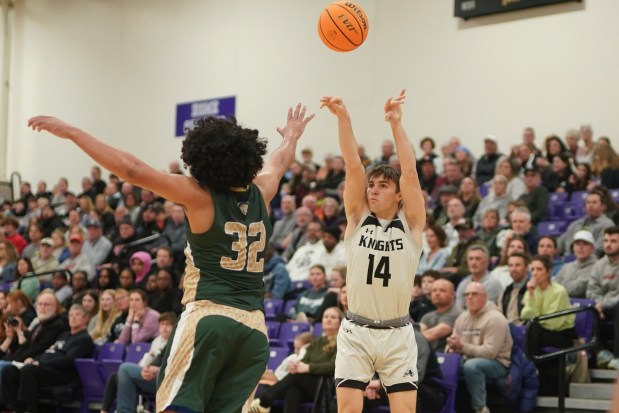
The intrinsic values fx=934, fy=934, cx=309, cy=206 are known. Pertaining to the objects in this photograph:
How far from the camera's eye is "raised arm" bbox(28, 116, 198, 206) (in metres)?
4.24

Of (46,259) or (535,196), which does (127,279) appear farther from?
(535,196)

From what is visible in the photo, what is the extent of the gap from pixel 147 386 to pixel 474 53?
10.2 metres

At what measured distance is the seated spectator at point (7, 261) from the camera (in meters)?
17.0

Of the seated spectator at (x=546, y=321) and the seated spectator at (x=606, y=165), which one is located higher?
the seated spectator at (x=606, y=165)

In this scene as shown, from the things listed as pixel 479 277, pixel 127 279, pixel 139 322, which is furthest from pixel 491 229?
pixel 127 279

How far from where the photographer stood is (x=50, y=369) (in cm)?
1183

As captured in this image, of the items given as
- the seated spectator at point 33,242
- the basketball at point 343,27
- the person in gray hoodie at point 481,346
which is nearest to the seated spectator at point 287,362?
the person in gray hoodie at point 481,346

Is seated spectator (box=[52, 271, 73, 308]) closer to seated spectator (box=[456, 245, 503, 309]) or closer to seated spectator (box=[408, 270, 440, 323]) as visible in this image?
seated spectator (box=[408, 270, 440, 323])

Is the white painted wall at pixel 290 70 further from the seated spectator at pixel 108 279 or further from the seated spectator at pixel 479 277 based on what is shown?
the seated spectator at pixel 108 279

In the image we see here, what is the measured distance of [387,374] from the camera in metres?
6.21

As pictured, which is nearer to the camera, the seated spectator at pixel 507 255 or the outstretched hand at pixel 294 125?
the outstretched hand at pixel 294 125

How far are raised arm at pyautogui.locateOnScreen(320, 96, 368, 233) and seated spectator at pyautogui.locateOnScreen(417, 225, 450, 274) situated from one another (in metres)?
5.63

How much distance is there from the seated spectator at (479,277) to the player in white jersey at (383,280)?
4.21 metres

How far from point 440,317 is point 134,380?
12.0 feet
